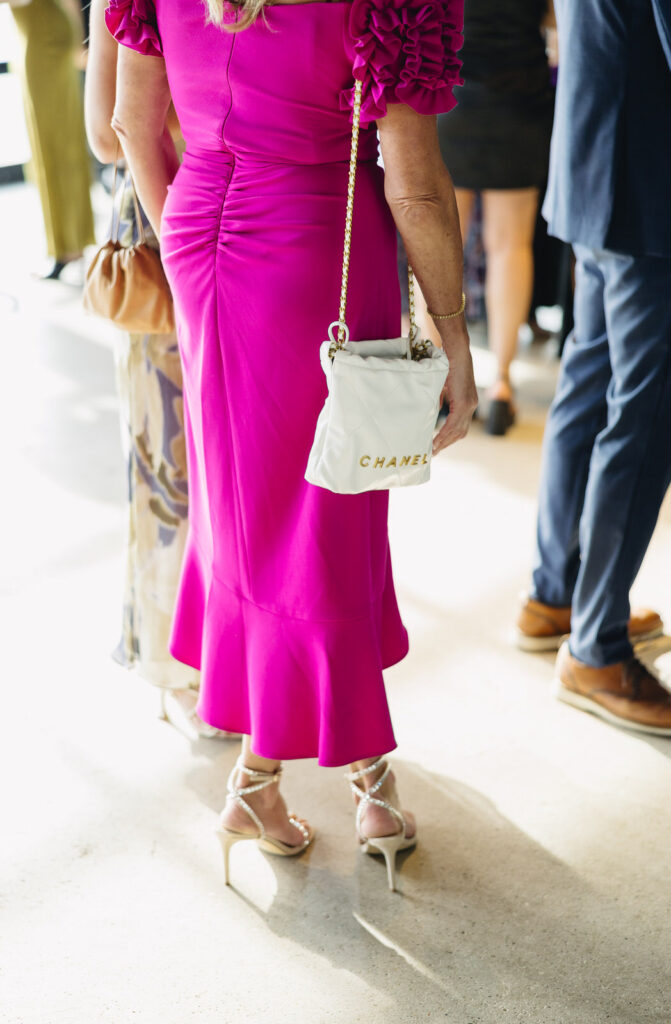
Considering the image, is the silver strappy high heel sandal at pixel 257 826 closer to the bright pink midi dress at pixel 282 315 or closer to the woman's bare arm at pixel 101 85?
the bright pink midi dress at pixel 282 315

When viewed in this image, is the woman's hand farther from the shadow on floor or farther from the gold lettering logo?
the shadow on floor

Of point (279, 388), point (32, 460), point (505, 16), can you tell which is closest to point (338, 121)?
point (279, 388)

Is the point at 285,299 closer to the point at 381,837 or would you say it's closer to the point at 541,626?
the point at 381,837

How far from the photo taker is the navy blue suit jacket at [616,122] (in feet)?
6.10

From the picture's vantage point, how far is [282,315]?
1.51 meters

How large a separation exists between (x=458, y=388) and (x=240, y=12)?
2.00 ft

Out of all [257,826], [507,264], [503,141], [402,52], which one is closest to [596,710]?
[257,826]

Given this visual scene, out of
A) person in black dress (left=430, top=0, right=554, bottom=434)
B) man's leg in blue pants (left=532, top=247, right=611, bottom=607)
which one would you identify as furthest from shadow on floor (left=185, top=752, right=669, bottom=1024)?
person in black dress (left=430, top=0, right=554, bottom=434)

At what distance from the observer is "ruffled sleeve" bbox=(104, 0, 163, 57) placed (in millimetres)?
1500

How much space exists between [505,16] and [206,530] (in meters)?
2.13

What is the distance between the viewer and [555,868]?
6.13ft

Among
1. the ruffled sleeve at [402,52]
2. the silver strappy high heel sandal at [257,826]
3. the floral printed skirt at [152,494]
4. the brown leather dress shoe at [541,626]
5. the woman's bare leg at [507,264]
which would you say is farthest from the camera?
the woman's bare leg at [507,264]

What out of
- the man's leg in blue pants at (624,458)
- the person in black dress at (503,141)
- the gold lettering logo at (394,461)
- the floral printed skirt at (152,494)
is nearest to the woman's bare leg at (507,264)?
the person in black dress at (503,141)

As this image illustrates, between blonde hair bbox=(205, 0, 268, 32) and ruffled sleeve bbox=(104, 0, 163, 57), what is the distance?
0.16 metres
